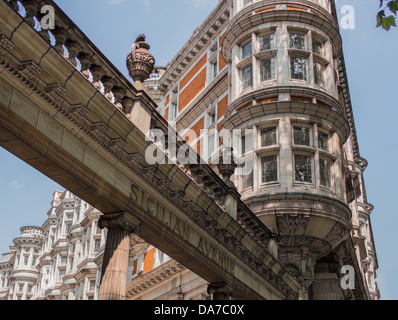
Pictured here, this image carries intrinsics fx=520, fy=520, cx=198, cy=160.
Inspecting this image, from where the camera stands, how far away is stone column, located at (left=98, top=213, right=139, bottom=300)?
9891mm

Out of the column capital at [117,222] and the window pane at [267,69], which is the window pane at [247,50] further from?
the column capital at [117,222]

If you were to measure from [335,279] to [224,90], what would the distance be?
13290 mm

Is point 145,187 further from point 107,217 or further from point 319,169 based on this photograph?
point 319,169

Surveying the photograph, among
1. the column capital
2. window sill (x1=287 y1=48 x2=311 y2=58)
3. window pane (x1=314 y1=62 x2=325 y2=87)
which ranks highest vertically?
→ window sill (x1=287 y1=48 x2=311 y2=58)

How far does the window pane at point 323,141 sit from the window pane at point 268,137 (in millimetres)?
1979

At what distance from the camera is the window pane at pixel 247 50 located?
82.5 feet

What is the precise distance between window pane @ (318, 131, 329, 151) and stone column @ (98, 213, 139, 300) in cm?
1386

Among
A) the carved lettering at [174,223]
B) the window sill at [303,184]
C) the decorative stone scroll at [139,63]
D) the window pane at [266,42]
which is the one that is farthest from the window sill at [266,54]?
the decorative stone scroll at [139,63]

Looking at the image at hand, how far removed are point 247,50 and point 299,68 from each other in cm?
295

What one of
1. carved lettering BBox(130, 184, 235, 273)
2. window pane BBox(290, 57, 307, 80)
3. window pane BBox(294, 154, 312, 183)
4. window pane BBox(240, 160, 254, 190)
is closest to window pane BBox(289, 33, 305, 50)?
window pane BBox(290, 57, 307, 80)

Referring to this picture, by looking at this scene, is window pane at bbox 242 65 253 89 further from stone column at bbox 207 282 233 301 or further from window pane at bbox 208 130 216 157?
stone column at bbox 207 282 233 301

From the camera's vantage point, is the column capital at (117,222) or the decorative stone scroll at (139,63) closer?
the column capital at (117,222)

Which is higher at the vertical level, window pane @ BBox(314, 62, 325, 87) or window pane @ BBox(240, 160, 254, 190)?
window pane @ BBox(314, 62, 325, 87)

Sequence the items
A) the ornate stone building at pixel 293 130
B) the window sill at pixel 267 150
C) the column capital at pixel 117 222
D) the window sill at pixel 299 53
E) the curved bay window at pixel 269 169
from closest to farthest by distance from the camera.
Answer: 1. the column capital at pixel 117 222
2. the ornate stone building at pixel 293 130
3. the curved bay window at pixel 269 169
4. the window sill at pixel 267 150
5. the window sill at pixel 299 53
